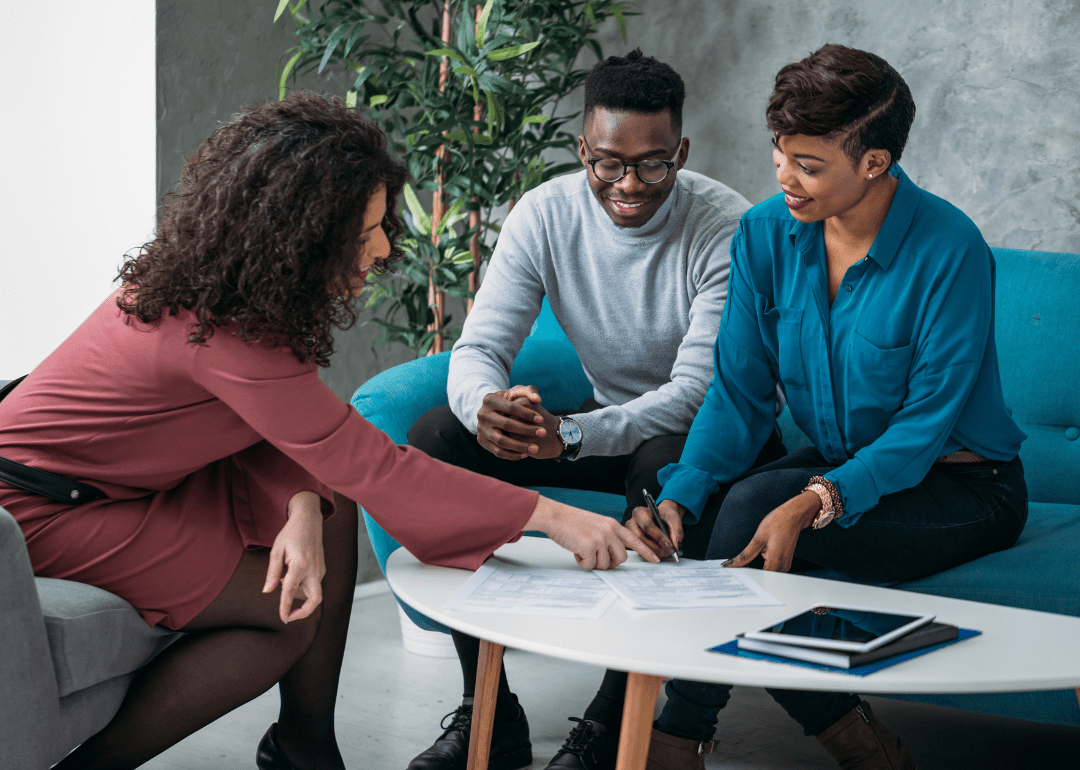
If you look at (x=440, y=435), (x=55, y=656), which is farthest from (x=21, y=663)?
(x=440, y=435)

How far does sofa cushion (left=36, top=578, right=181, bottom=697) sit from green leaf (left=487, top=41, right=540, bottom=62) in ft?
5.18

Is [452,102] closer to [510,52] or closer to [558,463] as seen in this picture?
[510,52]

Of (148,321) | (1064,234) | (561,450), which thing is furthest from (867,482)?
(1064,234)

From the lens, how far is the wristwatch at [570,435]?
5.94 ft

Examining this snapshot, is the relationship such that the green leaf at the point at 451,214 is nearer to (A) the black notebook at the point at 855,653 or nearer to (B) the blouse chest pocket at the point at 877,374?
(B) the blouse chest pocket at the point at 877,374

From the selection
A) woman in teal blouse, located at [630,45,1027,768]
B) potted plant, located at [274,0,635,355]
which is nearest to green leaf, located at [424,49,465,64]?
potted plant, located at [274,0,635,355]

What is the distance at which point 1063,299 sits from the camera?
1.98 metres

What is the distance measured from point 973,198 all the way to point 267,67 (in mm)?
1851

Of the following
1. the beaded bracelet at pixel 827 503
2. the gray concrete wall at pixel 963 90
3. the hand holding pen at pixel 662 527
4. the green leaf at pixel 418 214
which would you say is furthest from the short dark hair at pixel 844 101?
the green leaf at pixel 418 214

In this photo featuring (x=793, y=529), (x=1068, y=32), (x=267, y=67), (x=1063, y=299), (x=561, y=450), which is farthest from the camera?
(x=267, y=67)

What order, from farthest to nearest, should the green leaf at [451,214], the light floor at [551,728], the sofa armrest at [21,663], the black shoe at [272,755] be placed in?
1. the green leaf at [451,214]
2. the light floor at [551,728]
3. the black shoe at [272,755]
4. the sofa armrest at [21,663]

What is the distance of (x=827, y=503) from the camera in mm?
1476

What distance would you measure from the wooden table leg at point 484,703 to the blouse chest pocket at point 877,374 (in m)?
0.72

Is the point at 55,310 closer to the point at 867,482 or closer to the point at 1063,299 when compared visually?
the point at 867,482
